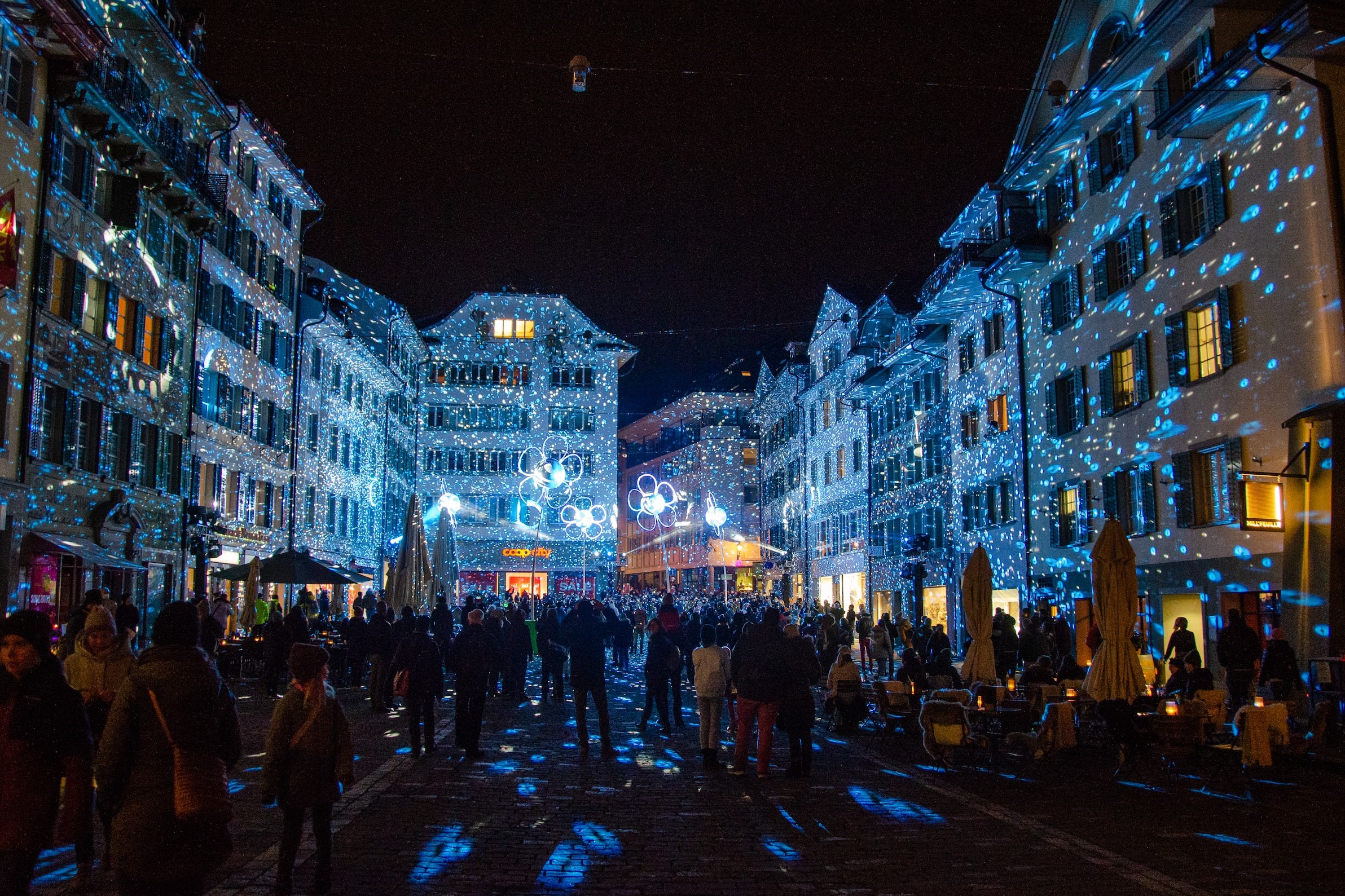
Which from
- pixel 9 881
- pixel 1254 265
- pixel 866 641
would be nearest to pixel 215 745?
pixel 9 881

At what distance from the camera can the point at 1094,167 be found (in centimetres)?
2661

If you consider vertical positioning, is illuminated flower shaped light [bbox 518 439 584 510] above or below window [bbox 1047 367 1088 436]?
above

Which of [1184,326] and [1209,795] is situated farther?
[1184,326]

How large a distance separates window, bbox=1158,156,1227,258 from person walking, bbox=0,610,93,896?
20.4 m

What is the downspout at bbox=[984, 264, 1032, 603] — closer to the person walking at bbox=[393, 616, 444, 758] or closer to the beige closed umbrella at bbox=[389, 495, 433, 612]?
the beige closed umbrella at bbox=[389, 495, 433, 612]

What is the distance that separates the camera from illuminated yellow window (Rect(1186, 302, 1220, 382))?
21078 mm

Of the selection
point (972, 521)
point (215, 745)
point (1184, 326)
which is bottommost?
point (215, 745)

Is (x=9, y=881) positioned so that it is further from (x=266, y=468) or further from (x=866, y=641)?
(x=266, y=468)

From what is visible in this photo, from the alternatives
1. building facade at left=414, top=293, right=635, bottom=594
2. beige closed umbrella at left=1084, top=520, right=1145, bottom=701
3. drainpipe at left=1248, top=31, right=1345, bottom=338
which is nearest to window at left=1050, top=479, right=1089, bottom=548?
drainpipe at left=1248, top=31, right=1345, bottom=338

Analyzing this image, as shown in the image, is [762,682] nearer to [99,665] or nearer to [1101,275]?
[99,665]

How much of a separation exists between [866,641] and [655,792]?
19.9 m

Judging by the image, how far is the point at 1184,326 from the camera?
22125mm

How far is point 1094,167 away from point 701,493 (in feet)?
177

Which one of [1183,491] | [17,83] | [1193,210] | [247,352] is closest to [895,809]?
[1183,491]
